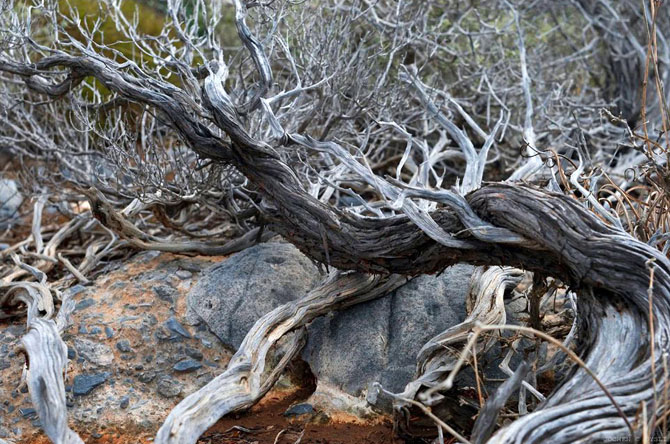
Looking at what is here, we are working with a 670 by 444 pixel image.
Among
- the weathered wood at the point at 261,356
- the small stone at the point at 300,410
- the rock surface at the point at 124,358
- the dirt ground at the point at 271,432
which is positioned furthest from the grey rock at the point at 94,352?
the small stone at the point at 300,410

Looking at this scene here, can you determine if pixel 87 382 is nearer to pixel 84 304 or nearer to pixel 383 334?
pixel 84 304

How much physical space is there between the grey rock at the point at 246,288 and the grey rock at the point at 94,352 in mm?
→ 547

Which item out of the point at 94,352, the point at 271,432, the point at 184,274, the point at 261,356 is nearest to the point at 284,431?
the point at 271,432

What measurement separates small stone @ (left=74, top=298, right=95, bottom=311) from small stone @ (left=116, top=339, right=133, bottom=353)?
0.46 meters

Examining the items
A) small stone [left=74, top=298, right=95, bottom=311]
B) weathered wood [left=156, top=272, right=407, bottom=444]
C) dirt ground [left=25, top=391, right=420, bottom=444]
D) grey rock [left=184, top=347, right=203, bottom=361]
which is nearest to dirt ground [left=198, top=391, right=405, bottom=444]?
dirt ground [left=25, top=391, right=420, bottom=444]

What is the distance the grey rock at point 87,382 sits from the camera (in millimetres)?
3926

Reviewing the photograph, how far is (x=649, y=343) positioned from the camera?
2748 millimetres

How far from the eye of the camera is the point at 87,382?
157 inches

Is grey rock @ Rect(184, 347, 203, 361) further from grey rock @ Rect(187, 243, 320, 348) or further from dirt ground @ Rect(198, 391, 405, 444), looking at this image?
dirt ground @ Rect(198, 391, 405, 444)

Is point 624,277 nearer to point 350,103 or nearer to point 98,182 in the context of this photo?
point 350,103

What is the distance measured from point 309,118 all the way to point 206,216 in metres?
1.24

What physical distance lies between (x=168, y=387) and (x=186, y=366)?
16 centimetres

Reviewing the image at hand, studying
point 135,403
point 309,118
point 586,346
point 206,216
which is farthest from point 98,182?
point 586,346

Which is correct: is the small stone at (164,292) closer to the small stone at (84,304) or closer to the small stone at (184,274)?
the small stone at (184,274)
